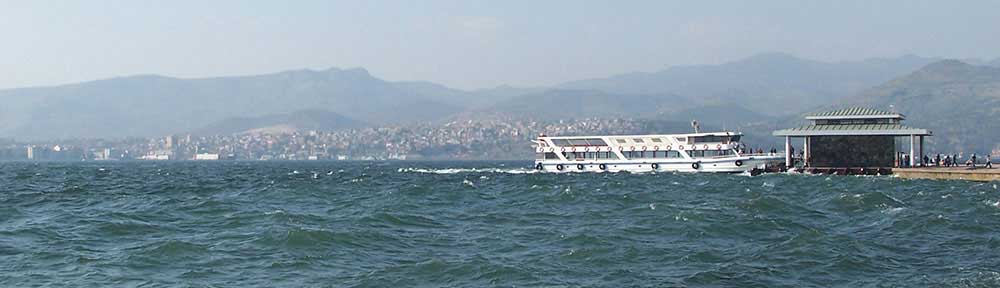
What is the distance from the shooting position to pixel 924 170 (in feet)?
292

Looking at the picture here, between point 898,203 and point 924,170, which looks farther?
point 924,170

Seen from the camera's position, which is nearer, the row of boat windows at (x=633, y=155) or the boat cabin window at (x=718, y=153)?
the boat cabin window at (x=718, y=153)

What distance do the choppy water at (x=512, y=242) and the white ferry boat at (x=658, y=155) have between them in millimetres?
49111

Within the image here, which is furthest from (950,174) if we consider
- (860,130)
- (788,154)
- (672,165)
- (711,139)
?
(672,165)

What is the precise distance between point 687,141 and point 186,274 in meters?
90.5

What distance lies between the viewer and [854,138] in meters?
100

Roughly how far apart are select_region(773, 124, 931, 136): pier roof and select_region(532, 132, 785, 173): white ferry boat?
28.9 feet

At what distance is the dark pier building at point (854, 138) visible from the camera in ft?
327

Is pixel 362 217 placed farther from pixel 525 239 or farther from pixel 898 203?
pixel 898 203

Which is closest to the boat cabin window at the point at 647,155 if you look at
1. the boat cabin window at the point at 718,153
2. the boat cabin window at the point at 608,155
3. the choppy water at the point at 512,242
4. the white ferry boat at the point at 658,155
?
the white ferry boat at the point at 658,155

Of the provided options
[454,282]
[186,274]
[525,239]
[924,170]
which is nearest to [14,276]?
[186,274]

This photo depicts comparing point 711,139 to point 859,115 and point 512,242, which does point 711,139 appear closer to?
point 859,115

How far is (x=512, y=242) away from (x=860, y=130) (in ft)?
225

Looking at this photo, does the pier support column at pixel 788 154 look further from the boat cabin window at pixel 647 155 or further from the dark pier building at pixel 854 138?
the boat cabin window at pixel 647 155
